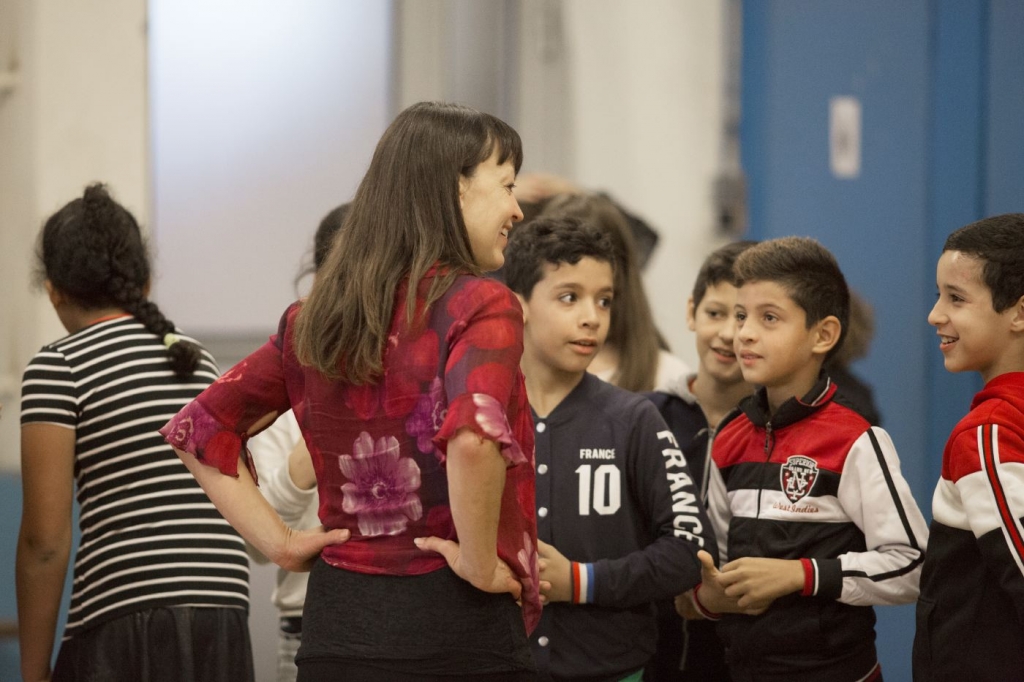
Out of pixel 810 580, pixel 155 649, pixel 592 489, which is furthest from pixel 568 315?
pixel 155 649

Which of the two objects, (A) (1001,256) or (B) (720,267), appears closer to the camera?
(A) (1001,256)

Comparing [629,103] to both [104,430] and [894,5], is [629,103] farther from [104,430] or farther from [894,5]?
[104,430]

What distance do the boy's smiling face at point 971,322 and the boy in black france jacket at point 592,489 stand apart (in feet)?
1.76

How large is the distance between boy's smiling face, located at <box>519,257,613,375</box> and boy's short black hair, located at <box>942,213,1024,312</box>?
27.2 inches

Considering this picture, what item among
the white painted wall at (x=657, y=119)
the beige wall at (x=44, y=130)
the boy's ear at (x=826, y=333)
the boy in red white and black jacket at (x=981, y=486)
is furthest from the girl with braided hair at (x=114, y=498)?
the white painted wall at (x=657, y=119)

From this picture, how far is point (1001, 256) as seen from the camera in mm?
1951

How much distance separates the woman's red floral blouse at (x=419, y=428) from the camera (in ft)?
5.04

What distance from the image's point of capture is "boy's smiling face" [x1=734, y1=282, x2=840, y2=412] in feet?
7.33

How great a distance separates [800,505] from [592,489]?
0.39m

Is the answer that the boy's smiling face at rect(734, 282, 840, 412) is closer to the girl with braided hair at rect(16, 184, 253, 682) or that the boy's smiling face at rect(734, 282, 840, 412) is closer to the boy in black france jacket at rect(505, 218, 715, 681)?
the boy in black france jacket at rect(505, 218, 715, 681)

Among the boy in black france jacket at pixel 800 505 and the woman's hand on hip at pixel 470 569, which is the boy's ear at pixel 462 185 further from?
the boy in black france jacket at pixel 800 505

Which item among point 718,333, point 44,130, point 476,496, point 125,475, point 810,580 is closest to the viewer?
point 476,496

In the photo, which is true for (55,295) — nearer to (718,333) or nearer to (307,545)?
(307,545)

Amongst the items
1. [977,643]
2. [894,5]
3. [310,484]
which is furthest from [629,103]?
[977,643]
